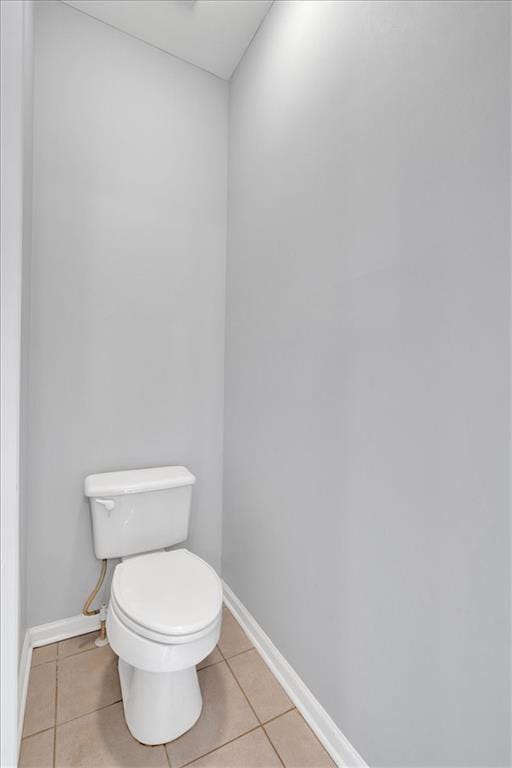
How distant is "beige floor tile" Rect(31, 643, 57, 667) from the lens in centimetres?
150

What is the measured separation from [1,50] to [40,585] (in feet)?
5.85

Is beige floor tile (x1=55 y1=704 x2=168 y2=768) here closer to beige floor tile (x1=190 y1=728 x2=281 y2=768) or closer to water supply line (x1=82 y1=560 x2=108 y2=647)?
beige floor tile (x1=190 y1=728 x2=281 y2=768)

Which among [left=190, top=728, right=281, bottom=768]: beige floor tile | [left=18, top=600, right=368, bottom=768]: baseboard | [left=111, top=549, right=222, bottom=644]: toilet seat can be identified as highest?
[left=111, top=549, right=222, bottom=644]: toilet seat

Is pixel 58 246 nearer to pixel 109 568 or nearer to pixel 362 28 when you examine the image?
pixel 362 28

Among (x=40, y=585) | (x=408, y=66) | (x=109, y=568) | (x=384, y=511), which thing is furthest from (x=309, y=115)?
(x=40, y=585)

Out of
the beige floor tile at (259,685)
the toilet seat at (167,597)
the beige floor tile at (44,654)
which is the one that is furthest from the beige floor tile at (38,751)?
the beige floor tile at (259,685)

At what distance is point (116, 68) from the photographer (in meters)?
1.62

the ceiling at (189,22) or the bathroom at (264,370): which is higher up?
the ceiling at (189,22)

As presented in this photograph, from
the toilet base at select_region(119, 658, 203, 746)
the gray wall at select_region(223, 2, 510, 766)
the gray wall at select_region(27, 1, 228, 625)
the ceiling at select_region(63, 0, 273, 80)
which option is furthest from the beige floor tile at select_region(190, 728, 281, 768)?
the ceiling at select_region(63, 0, 273, 80)

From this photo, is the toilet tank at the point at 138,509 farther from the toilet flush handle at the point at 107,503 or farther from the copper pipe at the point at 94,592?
the copper pipe at the point at 94,592

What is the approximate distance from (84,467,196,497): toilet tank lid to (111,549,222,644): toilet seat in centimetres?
27

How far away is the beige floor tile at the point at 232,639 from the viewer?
157 centimetres

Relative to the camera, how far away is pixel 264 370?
5.05 feet

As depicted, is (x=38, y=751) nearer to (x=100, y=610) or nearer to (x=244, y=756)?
(x=100, y=610)
